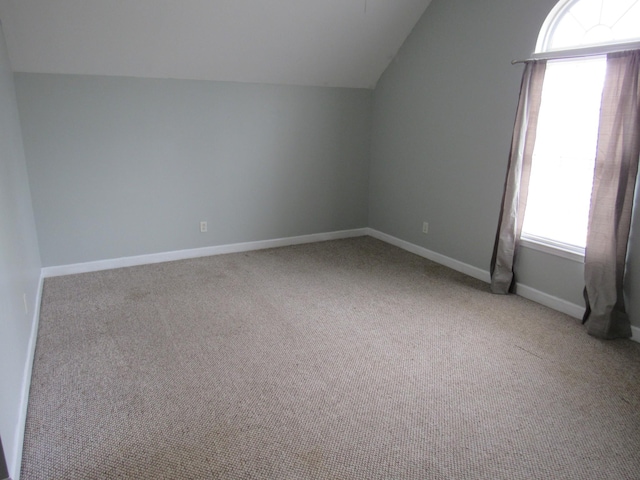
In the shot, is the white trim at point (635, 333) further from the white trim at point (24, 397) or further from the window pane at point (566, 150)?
the white trim at point (24, 397)

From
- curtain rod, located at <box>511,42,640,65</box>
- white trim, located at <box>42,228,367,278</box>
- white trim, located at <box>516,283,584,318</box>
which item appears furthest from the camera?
white trim, located at <box>42,228,367,278</box>

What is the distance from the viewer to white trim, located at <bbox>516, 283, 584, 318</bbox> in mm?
3100

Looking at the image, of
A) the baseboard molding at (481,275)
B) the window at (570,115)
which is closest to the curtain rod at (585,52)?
the window at (570,115)

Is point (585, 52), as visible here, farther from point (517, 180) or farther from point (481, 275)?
point (481, 275)

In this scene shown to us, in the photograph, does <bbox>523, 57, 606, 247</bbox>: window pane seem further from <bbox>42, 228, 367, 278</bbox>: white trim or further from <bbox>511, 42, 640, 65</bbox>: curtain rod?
<bbox>42, 228, 367, 278</bbox>: white trim

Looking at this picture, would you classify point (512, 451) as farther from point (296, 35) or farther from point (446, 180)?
point (296, 35)

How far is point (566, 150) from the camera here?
317cm

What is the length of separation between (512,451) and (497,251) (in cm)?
200

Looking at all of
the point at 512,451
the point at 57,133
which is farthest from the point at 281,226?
the point at 512,451

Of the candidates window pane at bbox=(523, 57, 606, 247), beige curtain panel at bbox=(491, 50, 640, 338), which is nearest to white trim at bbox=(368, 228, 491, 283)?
window pane at bbox=(523, 57, 606, 247)

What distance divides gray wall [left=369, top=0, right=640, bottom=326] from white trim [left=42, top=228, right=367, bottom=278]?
75cm

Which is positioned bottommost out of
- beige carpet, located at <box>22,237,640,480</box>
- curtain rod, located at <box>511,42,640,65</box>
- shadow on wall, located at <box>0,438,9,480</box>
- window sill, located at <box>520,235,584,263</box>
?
beige carpet, located at <box>22,237,640,480</box>

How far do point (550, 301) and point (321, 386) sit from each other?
2.07m

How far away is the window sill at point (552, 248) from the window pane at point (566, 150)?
0.06 meters
